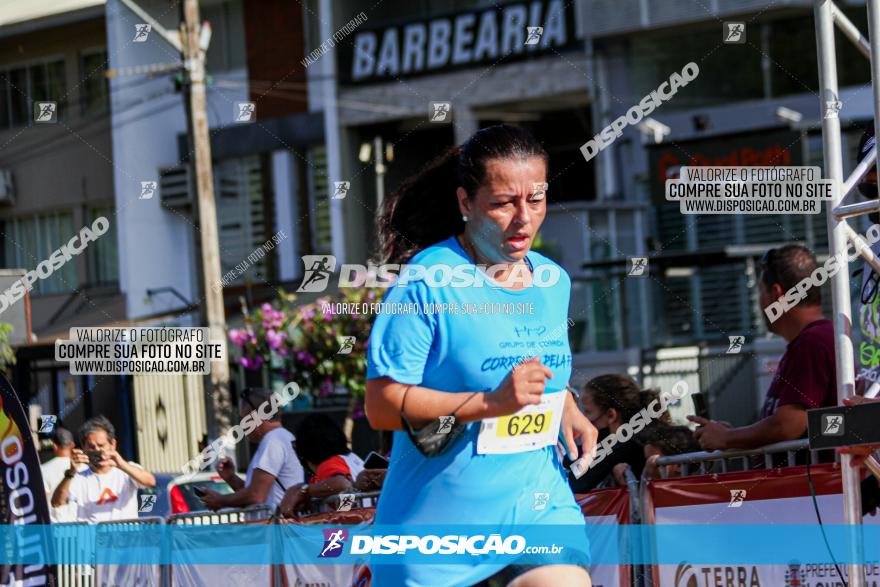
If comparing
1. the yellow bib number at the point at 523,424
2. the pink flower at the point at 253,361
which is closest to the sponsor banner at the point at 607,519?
the yellow bib number at the point at 523,424

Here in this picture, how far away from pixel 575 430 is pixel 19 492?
4117 mm

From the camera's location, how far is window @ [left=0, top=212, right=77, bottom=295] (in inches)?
1075

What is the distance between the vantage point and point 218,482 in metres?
11.9

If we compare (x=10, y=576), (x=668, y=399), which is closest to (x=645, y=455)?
(x=668, y=399)

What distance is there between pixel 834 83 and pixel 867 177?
43cm

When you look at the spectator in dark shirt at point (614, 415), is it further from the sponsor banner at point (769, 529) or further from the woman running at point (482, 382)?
the woman running at point (482, 382)

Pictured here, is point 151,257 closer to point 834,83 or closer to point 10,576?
point 10,576

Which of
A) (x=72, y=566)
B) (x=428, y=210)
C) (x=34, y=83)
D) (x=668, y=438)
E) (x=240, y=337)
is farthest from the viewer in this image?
(x=34, y=83)

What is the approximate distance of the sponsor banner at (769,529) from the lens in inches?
225

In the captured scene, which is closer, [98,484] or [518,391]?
[518,391]

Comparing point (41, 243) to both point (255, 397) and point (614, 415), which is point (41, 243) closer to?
point (255, 397)

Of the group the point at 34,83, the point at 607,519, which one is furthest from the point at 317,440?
the point at 34,83

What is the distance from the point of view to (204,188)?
56.3ft

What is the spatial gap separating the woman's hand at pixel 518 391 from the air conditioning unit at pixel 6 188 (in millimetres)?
25318
